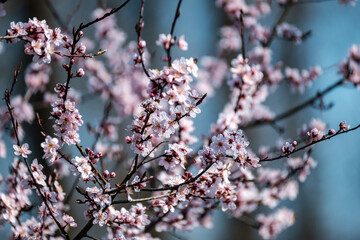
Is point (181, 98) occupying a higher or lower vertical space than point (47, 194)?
higher

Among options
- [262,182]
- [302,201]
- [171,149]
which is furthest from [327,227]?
[171,149]

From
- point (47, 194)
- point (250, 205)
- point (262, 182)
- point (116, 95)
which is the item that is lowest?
point (47, 194)

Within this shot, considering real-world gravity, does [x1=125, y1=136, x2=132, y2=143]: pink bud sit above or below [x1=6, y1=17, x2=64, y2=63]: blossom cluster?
below

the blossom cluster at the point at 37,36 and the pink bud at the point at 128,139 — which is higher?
the blossom cluster at the point at 37,36

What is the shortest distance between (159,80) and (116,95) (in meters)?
2.72

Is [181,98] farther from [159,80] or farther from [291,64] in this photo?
[291,64]

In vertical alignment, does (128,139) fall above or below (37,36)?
below

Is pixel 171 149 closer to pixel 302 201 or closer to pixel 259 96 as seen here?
pixel 259 96

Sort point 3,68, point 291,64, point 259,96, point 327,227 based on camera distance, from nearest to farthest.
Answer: point 259,96 < point 3,68 < point 291,64 < point 327,227

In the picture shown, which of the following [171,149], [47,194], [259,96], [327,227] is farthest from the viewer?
Result: [327,227]

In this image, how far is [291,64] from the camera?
10492 mm

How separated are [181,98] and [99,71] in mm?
2874

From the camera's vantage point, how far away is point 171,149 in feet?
5.90

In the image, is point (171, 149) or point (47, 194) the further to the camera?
point (47, 194)
